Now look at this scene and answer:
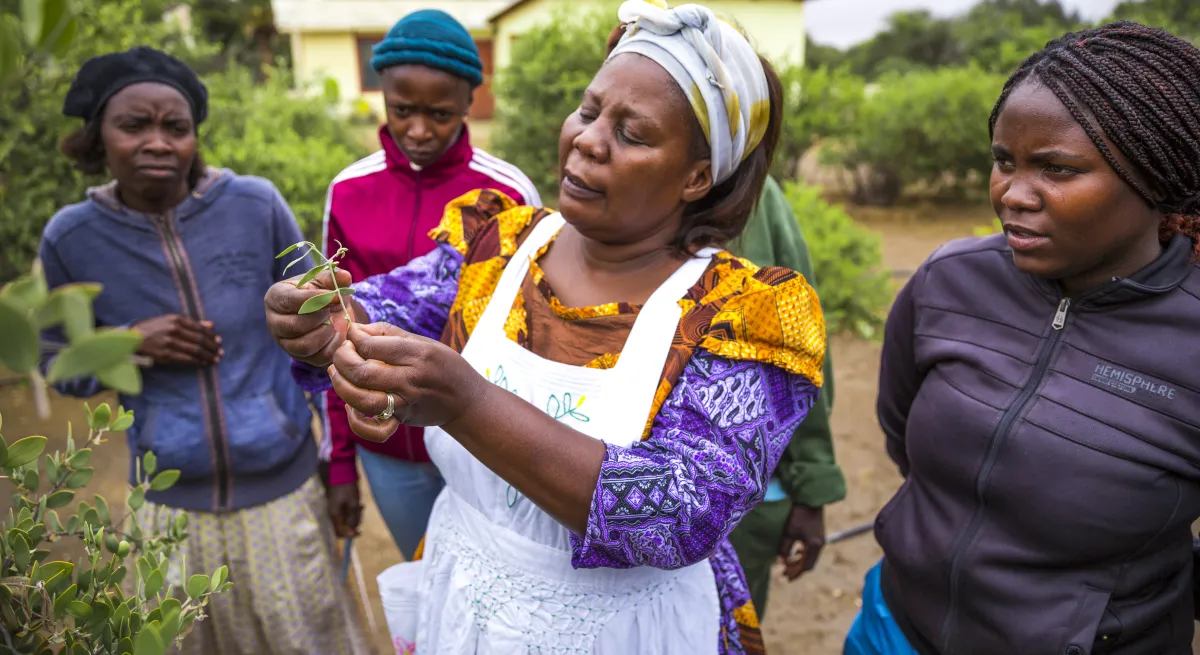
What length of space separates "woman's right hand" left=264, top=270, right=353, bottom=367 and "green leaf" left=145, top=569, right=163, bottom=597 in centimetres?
48

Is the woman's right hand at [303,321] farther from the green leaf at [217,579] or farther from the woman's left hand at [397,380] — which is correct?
the green leaf at [217,579]

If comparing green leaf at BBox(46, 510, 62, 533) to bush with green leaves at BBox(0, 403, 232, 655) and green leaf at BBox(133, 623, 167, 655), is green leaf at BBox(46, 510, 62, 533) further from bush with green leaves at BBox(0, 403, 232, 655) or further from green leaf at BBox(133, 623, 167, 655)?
green leaf at BBox(133, 623, 167, 655)

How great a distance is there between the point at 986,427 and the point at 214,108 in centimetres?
773

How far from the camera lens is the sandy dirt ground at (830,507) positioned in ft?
12.8

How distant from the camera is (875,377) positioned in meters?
6.65

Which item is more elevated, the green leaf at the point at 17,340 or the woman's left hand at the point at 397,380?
the green leaf at the point at 17,340

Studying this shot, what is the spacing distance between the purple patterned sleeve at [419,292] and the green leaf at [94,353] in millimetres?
1209

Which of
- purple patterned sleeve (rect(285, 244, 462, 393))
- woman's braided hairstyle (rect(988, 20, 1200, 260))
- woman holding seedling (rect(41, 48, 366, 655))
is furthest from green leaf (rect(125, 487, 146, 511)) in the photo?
woman's braided hairstyle (rect(988, 20, 1200, 260))

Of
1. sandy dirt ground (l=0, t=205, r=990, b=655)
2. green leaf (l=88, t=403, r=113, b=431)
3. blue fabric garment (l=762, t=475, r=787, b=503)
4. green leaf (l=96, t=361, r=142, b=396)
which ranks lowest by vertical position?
sandy dirt ground (l=0, t=205, r=990, b=655)

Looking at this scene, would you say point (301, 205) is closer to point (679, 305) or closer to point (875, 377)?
point (875, 377)

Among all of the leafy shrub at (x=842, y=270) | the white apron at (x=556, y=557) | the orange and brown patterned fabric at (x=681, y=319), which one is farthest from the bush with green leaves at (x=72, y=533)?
the leafy shrub at (x=842, y=270)

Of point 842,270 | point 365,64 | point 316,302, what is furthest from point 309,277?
point 365,64

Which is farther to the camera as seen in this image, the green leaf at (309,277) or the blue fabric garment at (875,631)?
the blue fabric garment at (875,631)

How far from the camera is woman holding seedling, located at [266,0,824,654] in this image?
1395 millimetres
